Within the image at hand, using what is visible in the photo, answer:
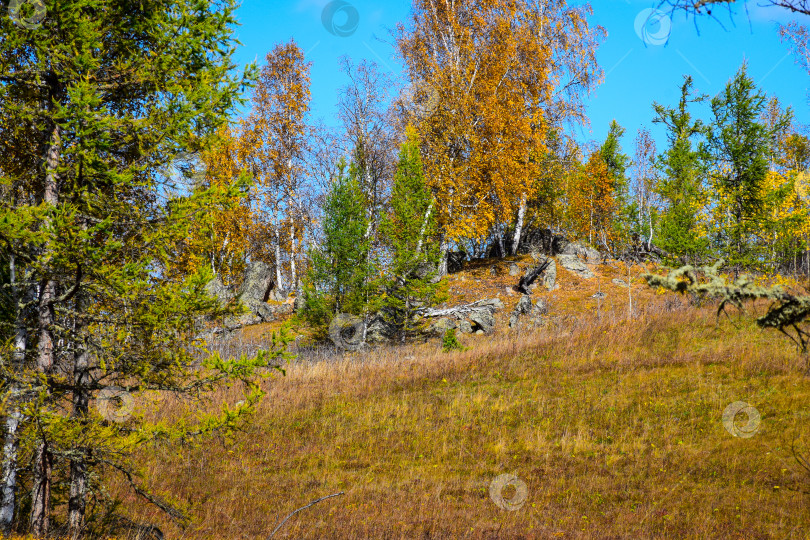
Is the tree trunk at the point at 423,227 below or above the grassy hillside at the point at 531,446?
above

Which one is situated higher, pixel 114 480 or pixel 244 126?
pixel 244 126

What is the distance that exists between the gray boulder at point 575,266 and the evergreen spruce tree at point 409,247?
9.59 meters

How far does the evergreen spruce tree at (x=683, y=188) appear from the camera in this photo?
2181 centimetres

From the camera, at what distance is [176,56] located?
5.93m

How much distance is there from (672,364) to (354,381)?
8744mm

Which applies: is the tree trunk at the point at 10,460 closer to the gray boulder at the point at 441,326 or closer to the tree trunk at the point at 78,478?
the tree trunk at the point at 78,478

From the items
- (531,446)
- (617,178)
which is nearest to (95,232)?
(531,446)

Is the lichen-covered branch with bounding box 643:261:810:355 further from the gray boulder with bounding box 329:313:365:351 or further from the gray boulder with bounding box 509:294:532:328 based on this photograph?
the gray boulder with bounding box 329:313:365:351

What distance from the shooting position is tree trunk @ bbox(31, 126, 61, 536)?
16.2 feet

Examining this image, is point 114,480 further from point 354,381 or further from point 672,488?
point 672,488

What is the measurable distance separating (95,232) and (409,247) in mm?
15083

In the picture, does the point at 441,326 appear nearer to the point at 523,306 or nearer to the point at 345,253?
the point at 523,306

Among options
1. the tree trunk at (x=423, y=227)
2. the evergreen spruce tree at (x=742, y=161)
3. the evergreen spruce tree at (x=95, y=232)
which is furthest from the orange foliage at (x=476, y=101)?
the evergreen spruce tree at (x=95, y=232)

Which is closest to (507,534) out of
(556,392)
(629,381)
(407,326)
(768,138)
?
(556,392)
